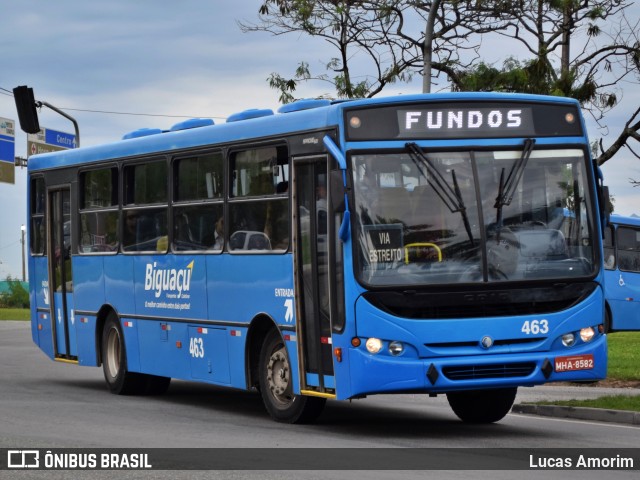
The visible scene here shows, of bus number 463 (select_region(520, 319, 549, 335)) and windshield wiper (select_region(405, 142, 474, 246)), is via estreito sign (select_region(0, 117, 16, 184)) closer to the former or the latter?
windshield wiper (select_region(405, 142, 474, 246))

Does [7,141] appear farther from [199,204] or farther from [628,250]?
[199,204]

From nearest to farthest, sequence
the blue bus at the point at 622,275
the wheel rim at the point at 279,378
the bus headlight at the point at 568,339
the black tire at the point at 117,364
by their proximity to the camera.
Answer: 1. the bus headlight at the point at 568,339
2. the wheel rim at the point at 279,378
3. the black tire at the point at 117,364
4. the blue bus at the point at 622,275

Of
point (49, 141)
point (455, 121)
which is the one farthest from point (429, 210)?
point (49, 141)

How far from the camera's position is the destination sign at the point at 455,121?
1355 cm

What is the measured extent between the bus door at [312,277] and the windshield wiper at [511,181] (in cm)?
163

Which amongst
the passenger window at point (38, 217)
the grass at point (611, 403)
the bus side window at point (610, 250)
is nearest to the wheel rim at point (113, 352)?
the passenger window at point (38, 217)

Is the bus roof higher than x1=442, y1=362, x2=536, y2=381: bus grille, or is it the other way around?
the bus roof

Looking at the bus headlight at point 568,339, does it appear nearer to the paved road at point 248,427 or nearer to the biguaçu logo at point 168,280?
the paved road at point 248,427

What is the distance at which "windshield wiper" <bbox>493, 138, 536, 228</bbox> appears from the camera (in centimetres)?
1343

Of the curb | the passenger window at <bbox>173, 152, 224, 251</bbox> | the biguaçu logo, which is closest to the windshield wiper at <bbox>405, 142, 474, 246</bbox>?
the passenger window at <bbox>173, 152, 224, 251</bbox>

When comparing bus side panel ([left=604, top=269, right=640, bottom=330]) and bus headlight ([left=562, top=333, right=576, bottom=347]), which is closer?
bus headlight ([left=562, top=333, right=576, bottom=347])

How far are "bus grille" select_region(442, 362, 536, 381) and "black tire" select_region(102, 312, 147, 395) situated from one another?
665 centimetres

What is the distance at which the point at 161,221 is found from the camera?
1750 cm

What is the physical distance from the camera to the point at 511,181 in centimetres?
1355
